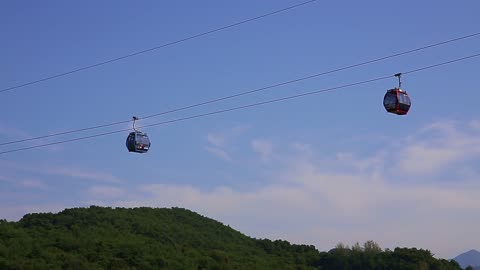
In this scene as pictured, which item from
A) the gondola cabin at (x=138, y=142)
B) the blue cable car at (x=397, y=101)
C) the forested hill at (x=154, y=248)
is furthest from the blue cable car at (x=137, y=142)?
the forested hill at (x=154, y=248)

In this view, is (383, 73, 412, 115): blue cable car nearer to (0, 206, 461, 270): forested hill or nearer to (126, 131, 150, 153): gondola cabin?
(126, 131, 150, 153): gondola cabin

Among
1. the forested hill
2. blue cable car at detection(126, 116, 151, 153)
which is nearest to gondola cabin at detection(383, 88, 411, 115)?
blue cable car at detection(126, 116, 151, 153)

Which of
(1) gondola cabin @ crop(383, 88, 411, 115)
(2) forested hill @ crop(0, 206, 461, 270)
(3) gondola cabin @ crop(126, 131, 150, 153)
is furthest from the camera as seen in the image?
(2) forested hill @ crop(0, 206, 461, 270)

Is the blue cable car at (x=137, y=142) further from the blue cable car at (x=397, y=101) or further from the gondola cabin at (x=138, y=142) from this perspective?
the blue cable car at (x=397, y=101)

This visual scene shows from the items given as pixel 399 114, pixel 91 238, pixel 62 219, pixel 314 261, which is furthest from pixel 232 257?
pixel 399 114

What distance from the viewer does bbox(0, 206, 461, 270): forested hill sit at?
62.1m

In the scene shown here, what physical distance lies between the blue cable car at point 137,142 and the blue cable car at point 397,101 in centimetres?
1072

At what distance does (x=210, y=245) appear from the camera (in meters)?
97.3

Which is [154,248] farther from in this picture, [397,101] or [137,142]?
[397,101]

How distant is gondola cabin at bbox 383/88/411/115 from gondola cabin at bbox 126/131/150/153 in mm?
10731

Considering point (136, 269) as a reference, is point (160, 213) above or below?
above

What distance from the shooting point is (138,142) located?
28484mm

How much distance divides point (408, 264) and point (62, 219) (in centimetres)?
4842

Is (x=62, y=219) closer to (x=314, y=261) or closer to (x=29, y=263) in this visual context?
(x=314, y=261)
